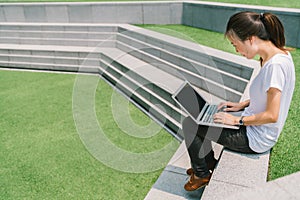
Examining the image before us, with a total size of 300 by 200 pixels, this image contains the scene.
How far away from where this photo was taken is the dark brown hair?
229cm

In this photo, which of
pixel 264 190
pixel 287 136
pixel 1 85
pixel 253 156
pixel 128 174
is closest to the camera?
pixel 264 190

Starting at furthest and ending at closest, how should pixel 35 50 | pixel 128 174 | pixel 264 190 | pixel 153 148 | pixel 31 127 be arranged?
pixel 35 50, pixel 31 127, pixel 153 148, pixel 128 174, pixel 264 190

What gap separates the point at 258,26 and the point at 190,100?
910 mm

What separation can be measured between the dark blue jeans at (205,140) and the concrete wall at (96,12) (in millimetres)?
6901

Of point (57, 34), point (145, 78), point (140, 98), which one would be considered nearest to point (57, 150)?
point (140, 98)

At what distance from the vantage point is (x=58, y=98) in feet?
22.0

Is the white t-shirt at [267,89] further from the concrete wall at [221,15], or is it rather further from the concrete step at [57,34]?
the concrete step at [57,34]

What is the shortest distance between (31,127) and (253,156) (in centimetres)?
407

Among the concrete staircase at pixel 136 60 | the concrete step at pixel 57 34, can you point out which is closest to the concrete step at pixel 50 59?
the concrete staircase at pixel 136 60

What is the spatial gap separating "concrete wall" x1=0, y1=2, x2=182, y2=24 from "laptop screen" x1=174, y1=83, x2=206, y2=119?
21.7ft

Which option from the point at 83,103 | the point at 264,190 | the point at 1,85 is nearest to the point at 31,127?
the point at 83,103

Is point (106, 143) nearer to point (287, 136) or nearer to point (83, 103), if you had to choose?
point (83, 103)

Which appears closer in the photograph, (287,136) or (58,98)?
(287,136)

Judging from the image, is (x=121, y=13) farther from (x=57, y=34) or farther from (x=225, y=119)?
(x=225, y=119)
